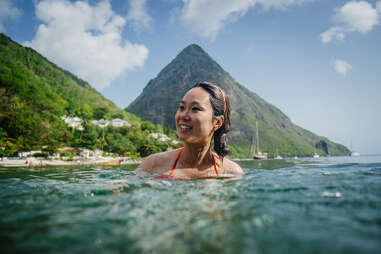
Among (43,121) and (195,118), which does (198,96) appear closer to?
(195,118)

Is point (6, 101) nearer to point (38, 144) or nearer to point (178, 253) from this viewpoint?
point (38, 144)

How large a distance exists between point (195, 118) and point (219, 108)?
1.96ft

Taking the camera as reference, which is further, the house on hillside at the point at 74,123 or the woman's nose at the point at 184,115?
the house on hillside at the point at 74,123

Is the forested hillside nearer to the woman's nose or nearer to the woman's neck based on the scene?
the woman's neck

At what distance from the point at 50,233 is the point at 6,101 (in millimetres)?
64649

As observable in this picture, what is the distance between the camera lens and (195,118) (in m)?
3.34

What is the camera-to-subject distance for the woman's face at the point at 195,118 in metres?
3.37

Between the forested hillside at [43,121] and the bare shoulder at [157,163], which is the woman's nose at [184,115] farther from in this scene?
the forested hillside at [43,121]

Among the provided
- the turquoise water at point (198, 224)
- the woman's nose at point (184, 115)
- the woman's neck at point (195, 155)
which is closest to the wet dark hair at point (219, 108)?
the woman's neck at point (195, 155)

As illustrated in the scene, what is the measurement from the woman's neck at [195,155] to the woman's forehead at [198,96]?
77 cm

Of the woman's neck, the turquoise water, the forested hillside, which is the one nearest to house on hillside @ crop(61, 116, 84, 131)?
the forested hillside

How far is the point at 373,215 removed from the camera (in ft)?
4.83

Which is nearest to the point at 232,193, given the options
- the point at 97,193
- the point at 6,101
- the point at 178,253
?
the point at 178,253

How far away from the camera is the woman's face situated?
11.0 ft
